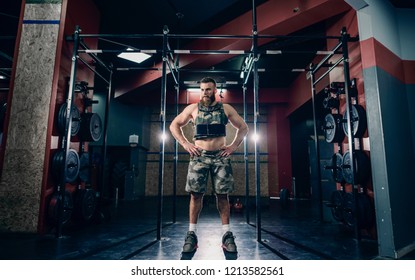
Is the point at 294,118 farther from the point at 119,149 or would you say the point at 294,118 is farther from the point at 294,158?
the point at 119,149

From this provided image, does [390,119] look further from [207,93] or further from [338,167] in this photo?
[207,93]

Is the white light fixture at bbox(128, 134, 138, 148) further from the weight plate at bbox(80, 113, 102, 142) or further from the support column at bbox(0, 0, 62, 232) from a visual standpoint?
the support column at bbox(0, 0, 62, 232)

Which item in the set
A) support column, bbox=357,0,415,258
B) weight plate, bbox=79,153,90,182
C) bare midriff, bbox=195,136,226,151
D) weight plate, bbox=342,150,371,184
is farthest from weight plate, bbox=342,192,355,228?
weight plate, bbox=79,153,90,182

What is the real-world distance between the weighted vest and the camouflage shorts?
0.61 ft

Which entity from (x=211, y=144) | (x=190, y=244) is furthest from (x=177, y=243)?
(x=211, y=144)

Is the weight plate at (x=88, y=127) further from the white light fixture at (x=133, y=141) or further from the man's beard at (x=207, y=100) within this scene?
the white light fixture at (x=133, y=141)

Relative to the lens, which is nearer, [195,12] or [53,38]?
[53,38]

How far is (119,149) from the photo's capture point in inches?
314

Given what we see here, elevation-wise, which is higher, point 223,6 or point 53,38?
point 223,6

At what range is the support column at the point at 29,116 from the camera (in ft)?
9.33

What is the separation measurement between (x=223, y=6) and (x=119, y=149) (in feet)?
18.6

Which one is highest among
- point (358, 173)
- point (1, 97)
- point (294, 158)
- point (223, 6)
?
point (223, 6)
